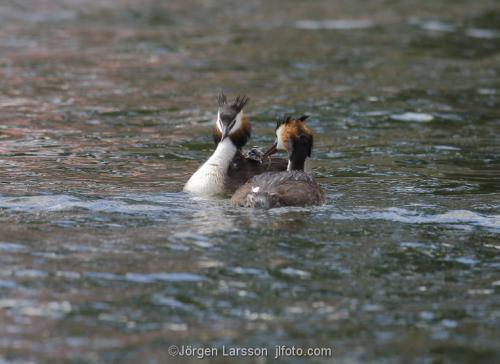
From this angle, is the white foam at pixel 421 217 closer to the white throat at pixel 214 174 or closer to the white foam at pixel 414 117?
the white throat at pixel 214 174

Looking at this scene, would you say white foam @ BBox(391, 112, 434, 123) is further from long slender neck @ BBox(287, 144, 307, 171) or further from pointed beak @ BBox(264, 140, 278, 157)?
long slender neck @ BBox(287, 144, 307, 171)

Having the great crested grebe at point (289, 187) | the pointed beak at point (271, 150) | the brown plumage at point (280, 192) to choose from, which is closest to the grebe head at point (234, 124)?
the pointed beak at point (271, 150)

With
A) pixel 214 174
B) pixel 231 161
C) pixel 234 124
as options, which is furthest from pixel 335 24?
pixel 214 174

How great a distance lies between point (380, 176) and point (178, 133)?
4374mm

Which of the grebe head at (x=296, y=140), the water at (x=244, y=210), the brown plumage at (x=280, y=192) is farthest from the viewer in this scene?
the grebe head at (x=296, y=140)

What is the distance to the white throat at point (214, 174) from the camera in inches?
479

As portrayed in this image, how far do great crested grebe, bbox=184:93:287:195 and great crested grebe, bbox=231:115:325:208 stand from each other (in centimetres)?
69

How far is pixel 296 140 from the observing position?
12078 mm

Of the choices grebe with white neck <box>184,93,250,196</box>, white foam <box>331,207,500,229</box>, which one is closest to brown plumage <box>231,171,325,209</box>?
white foam <box>331,207,500,229</box>

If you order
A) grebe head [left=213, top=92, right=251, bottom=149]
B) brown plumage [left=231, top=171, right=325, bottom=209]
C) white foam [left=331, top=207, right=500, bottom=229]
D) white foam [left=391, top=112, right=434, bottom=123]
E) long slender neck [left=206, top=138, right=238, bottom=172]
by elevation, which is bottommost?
white foam [left=331, top=207, right=500, bottom=229]

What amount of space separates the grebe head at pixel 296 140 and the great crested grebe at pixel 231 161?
2.07 ft

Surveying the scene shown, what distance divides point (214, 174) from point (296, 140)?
104 cm

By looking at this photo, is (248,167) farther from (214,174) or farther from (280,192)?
(280,192)

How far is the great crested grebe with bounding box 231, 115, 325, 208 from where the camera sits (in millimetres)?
11008
